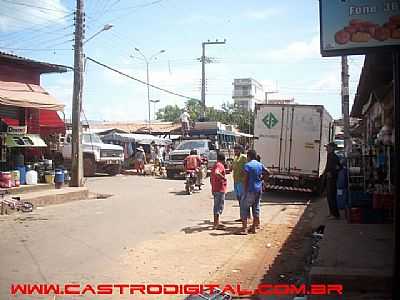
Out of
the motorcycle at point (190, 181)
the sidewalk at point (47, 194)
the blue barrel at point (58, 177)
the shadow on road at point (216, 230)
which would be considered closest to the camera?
the shadow on road at point (216, 230)

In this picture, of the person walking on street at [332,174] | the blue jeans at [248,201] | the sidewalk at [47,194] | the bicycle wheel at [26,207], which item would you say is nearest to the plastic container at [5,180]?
the sidewalk at [47,194]

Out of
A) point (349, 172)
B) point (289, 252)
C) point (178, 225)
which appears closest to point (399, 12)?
point (289, 252)

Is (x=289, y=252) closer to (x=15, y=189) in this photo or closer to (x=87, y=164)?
(x=15, y=189)

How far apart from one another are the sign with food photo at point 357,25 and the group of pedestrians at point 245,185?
191 inches

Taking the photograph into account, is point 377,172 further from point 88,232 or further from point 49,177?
point 49,177

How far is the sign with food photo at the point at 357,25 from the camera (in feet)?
16.5

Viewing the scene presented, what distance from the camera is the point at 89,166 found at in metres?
26.6

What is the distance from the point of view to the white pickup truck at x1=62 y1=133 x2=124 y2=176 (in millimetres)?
25497

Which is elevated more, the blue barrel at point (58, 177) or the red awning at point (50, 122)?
the red awning at point (50, 122)

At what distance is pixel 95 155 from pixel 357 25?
71.9 feet

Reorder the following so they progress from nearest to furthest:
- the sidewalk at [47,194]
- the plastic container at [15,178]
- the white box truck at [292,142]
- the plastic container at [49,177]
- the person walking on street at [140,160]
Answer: the sidewalk at [47,194]
the plastic container at [15,178]
the white box truck at [292,142]
the plastic container at [49,177]
the person walking on street at [140,160]

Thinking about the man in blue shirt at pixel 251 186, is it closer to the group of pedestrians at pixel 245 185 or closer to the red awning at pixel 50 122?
the group of pedestrians at pixel 245 185

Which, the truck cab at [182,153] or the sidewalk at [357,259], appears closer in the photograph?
the sidewalk at [357,259]

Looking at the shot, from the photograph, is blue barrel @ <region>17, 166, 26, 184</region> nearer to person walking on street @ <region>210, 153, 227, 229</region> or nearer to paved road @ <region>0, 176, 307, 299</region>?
paved road @ <region>0, 176, 307, 299</region>
